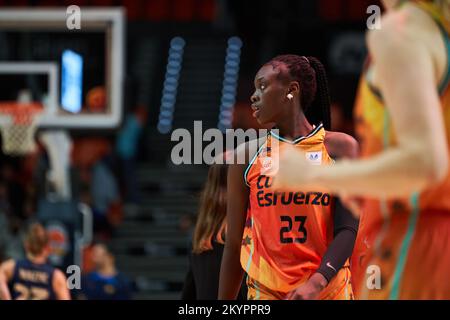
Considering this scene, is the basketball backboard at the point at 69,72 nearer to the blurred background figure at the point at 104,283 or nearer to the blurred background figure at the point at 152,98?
the blurred background figure at the point at 152,98

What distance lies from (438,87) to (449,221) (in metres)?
0.34

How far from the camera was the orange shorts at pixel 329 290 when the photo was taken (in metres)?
3.59

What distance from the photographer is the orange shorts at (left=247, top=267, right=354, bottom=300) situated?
3592 millimetres

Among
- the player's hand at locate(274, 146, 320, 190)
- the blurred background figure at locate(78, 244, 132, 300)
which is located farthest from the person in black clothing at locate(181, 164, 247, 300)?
the blurred background figure at locate(78, 244, 132, 300)

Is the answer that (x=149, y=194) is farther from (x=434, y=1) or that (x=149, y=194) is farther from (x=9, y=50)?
(x=434, y=1)

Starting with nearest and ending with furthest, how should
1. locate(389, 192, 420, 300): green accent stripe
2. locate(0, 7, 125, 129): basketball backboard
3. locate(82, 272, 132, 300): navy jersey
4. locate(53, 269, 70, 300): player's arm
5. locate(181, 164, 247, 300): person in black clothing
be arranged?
locate(389, 192, 420, 300): green accent stripe, locate(181, 164, 247, 300): person in black clothing, locate(53, 269, 70, 300): player's arm, locate(82, 272, 132, 300): navy jersey, locate(0, 7, 125, 129): basketball backboard

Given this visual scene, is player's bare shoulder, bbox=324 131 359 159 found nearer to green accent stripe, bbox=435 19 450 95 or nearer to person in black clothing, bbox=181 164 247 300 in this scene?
person in black clothing, bbox=181 164 247 300

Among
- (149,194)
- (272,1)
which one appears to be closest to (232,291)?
(149,194)

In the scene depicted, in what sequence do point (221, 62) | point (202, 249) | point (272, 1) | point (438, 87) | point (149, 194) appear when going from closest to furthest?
point (438, 87) → point (202, 249) → point (149, 194) → point (272, 1) → point (221, 62)

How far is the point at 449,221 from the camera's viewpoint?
7.88ft

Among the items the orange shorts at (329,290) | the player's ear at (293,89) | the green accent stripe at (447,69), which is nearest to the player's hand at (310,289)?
the orange shorts at (329,290)

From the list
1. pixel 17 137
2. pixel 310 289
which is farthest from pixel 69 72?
pixel 310 289

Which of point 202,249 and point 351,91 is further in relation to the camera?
point 351,91

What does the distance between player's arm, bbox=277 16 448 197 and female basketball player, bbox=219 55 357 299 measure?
1260mm
